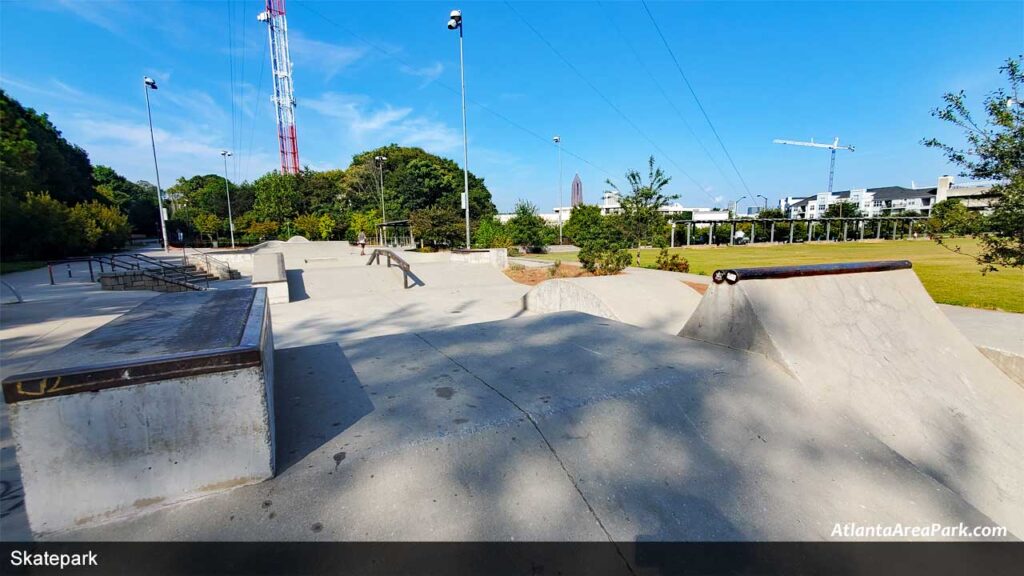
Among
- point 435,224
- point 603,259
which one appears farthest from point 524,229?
point 603,259

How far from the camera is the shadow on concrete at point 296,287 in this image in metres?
11.9

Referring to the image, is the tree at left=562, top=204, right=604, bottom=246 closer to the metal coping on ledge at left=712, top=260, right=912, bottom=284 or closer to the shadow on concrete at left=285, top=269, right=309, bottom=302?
the shadow on concrete at left=285, top=269, right=309, bottom=302

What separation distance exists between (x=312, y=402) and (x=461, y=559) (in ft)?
5.98

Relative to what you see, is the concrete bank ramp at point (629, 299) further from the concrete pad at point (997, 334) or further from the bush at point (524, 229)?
the bush at point (524, 229)

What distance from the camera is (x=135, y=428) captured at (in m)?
1.78

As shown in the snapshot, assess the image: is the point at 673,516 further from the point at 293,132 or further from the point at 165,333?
the point at 293,132

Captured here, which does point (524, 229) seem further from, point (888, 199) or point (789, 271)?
point (888, 199)

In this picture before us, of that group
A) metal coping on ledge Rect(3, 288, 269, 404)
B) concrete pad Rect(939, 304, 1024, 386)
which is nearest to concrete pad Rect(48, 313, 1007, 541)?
metal coping on ledge Rect(3, 288, 269, 404)

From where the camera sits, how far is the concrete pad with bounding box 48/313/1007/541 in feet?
5.92

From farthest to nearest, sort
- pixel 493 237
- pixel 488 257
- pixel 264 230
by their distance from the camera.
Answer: pixel 264 230 < pixel 493 237 < pixel 488 257

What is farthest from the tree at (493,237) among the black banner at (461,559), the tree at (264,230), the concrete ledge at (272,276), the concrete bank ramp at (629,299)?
the tree at (264,230)

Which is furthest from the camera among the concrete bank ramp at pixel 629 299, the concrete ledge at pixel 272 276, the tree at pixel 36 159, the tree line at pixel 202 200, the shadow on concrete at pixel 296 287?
the tree line at pixel 202 200

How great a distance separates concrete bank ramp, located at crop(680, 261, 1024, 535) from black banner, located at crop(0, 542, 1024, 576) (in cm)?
140

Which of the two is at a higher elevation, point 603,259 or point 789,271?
point 789,271
